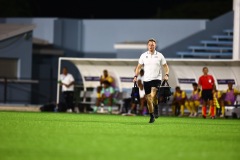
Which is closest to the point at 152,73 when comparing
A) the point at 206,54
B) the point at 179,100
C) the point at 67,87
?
the point at 179,100

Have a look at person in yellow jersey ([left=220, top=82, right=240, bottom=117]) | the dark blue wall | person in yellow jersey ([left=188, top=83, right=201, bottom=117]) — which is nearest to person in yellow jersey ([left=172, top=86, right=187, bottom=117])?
person in yellow jersey ([left=188, top=83, right=201, bottom=117])

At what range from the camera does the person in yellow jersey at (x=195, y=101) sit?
35125 mm

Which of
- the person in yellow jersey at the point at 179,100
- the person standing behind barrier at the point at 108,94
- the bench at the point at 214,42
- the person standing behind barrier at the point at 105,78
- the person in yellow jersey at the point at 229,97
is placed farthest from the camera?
the bench at the point at 214,42

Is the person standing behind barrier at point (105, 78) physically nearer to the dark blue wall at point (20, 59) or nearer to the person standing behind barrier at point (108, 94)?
Answer: the person standing behind barrier at point (108, 94)

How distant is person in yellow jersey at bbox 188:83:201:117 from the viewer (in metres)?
35.1

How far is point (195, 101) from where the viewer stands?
3525cm

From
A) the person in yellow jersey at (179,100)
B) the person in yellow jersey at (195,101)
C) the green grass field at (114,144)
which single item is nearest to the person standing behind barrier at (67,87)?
the person in yellow jersey at (179,100)

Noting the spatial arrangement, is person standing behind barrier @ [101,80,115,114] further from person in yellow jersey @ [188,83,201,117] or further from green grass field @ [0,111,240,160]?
green grass field @ [0,111,240,160]

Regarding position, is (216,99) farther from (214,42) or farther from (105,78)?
(214,42)

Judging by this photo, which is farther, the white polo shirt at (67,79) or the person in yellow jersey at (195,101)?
the white polo shirt at (67,79)

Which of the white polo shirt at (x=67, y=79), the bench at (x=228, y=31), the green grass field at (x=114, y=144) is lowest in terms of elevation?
the green grass field at (x=114, y=144)

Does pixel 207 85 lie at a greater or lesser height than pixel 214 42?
lesser

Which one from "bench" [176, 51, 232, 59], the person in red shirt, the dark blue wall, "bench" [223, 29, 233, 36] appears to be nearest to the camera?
the person in red shirt

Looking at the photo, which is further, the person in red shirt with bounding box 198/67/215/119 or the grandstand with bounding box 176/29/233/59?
the grandstand with bounding box 176/29/233/59
